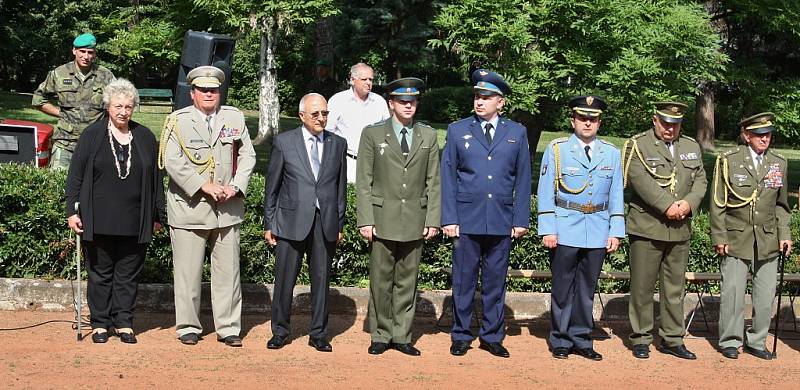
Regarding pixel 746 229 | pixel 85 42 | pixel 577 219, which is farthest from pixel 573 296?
pixel 85 42

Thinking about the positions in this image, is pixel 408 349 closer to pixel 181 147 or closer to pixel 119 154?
pixel 181 147

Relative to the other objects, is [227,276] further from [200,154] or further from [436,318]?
[436,318]

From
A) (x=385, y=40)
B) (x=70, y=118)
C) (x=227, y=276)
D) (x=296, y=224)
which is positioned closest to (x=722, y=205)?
(x=296, y=224)

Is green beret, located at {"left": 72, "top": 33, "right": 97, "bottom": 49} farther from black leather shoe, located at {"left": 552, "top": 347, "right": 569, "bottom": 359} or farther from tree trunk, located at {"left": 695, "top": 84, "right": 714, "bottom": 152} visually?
tree trunk, located at {"left": 695, "top": 84, "right": 714, "bottom": 152}

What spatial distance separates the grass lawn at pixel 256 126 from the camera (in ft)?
75.8

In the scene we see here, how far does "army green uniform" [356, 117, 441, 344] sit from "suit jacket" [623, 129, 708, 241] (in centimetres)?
155

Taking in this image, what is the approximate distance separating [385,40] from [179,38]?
36.5ft

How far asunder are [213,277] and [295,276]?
2.05 ft

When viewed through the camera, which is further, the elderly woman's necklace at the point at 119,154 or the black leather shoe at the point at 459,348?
the black leather shoe at the point at 459,348

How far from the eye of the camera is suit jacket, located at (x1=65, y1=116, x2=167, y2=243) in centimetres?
782

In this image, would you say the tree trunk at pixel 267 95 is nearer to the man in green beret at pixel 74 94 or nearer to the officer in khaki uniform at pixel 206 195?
the man in green beret at pixel 74 94

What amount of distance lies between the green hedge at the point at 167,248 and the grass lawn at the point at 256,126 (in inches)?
402

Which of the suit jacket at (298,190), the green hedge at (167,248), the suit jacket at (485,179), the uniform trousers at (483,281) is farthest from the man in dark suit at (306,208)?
the green hedge at (167,248)

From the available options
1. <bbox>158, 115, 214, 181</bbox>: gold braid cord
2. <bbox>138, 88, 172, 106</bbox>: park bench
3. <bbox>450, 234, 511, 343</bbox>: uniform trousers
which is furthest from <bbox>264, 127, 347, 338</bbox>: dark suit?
<bbox>138, 88, 172, 106</bbox>: park bench
